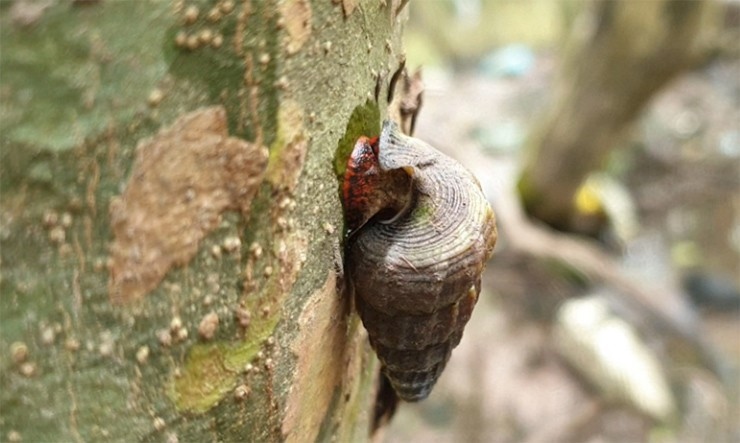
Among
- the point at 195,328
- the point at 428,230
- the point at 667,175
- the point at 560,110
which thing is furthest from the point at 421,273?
the point at 667,175

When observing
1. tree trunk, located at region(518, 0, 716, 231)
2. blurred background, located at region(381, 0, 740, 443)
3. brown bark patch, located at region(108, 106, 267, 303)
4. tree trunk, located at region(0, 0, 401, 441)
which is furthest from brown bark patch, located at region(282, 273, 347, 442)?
tree trunk, located at region(518, 0, 716, 231)

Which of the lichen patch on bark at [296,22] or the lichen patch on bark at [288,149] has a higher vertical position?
the lichen patch on bark at [296,22]

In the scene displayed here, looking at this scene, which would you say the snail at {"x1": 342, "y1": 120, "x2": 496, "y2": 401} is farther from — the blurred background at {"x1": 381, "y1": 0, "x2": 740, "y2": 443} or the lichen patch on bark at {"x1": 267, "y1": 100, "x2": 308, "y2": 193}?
the blurred background at {"x1": 381, "y1": 0, "x2": 740, "y2": 443}

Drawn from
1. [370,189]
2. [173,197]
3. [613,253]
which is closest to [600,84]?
[613,253]

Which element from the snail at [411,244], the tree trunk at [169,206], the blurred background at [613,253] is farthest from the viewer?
the blurred background at [613,253]

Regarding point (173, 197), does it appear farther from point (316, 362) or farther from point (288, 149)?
point (316, 362)

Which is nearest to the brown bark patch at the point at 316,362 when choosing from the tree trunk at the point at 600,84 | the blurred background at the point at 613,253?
the blurred background at the point at 613,253

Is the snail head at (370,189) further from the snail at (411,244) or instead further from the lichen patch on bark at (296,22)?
the lichen patch on bark at (296,22)
